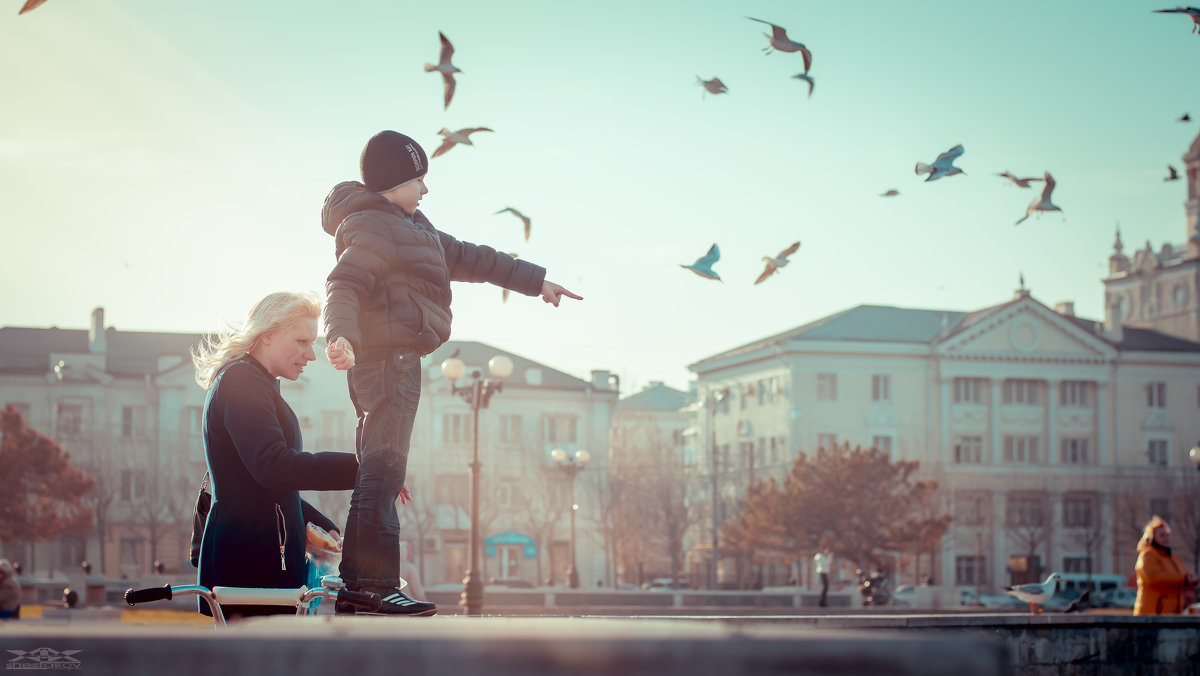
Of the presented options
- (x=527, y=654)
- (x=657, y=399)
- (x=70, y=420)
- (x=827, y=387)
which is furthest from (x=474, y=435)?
(x=657, y=399)

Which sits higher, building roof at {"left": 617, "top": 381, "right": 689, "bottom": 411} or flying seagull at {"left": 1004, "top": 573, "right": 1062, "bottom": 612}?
building roof at {"left": 617, "top": 381, "right": 689, "bottom": 411}

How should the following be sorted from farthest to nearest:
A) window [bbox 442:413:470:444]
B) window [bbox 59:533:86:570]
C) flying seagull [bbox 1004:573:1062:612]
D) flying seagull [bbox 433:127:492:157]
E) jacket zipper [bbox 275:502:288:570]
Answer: window [bbox 442:413:470:444] → window [bbox 59:533:86:570] → flying seagull [bbox 1004:573:1062:612] → flying seagull [bbox 433:127:492:157] → jacket zipper [bbox 275:502:288:570]

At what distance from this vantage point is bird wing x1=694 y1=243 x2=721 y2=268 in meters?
12.0

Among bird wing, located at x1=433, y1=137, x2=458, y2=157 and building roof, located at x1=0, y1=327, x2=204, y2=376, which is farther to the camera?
building roof, located at x1=0, y1=327, x2=204, y2=376

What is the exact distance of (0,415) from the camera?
4966cm

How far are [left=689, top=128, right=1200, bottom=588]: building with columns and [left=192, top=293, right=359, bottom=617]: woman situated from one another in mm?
68210

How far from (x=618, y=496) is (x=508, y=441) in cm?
630

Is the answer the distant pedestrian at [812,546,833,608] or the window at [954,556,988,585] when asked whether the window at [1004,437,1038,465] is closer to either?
the window at [954,556,988,585]

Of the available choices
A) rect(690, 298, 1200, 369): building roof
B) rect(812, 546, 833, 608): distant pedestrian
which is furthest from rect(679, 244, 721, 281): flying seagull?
rect(690, 298, 1200, 369): building roof

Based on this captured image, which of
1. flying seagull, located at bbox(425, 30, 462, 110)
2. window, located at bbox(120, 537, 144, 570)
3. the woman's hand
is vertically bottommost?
window, located at bbox(120, 537, 144, 570)

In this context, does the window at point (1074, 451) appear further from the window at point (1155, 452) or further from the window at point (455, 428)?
the window at point (455, 428)

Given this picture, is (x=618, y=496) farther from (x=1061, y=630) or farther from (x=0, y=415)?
(x=1061, y=630)

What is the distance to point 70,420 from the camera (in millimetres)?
65062

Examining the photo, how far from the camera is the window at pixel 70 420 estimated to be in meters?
64.8
